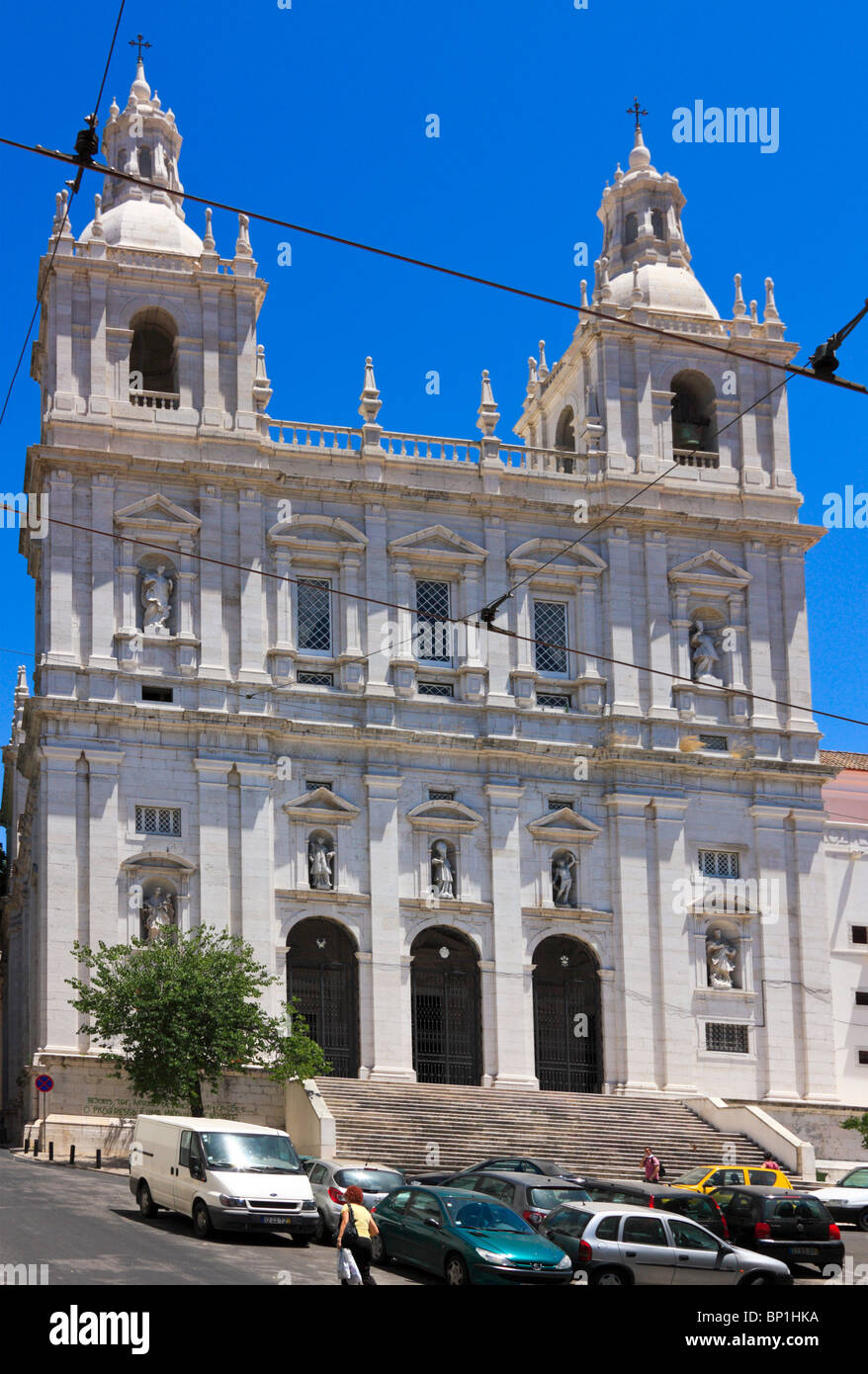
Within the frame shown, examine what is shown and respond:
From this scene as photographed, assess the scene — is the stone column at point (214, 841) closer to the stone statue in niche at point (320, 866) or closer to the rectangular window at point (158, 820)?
the rectangular window at point (158, 820)

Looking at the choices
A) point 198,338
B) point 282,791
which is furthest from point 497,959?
point 198,338

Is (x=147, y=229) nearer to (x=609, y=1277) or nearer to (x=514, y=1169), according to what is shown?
(x=514, y=1169)

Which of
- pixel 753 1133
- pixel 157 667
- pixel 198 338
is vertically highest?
pixel 198 338

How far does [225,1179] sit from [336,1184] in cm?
343

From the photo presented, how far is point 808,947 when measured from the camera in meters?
56.8

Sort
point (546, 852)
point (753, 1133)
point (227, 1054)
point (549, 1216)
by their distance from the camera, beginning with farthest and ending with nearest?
point (546, 852)
point (753, 1133)
point (227, 1054)
point (549, 1216)

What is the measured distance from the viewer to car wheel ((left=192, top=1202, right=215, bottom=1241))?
30.8m

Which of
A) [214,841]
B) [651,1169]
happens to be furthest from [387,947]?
[651,1169]

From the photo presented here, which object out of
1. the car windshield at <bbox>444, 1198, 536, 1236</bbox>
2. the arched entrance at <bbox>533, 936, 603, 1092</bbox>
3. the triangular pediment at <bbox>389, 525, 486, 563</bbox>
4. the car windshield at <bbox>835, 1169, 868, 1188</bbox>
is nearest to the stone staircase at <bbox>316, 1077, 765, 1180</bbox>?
the arched entrance at <bbox>533, 936, 603, 1092</bbox>

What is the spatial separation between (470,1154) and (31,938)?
13677mm

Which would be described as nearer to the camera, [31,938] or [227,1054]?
[227,1054]

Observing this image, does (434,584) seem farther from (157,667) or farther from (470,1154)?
(470,1154)

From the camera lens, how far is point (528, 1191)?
103ft

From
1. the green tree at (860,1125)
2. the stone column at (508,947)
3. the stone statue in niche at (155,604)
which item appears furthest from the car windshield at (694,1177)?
the stone statue in niche at (155,604)
